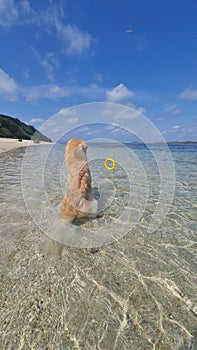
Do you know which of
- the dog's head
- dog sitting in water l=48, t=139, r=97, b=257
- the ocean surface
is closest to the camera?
the ocean surface

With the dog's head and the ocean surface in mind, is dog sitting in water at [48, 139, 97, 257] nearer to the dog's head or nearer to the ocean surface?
the dog's head

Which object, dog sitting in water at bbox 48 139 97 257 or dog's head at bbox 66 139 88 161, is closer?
dog sitting in water at bbox 48 139 97 257

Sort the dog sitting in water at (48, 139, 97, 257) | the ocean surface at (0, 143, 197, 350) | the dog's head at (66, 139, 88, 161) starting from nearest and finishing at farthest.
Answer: the ocean surface at (0, 143, 197, 350), the dog sitting in water at (48, 139, 97, 257), the dog's head at (66, 139, 88, 161)

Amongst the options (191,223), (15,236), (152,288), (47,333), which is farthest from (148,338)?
(191,223)

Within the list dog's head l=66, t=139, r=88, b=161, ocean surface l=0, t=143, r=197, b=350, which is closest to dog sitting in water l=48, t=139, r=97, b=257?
dog's head l=66, t=139, r=88, b=161

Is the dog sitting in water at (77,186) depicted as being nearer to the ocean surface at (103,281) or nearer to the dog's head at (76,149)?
the dog's head at (76,149)

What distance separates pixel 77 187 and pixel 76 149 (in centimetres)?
117

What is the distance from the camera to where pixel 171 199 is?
23.8 ft

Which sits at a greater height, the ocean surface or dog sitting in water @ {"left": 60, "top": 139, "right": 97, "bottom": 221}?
dog sitting in water @ {"left": 60, "top": 139, "right": 97, "bottom": 221}

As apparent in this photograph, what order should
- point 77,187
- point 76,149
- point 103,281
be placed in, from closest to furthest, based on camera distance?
1. point 103,281
2. point 77,187
3. point 76,149

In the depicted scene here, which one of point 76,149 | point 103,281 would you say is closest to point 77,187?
point 76,149

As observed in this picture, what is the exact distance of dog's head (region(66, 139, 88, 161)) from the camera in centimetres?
541

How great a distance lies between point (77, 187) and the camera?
502 centimetres

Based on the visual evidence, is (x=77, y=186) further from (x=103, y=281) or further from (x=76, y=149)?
(x=103, y=281)
